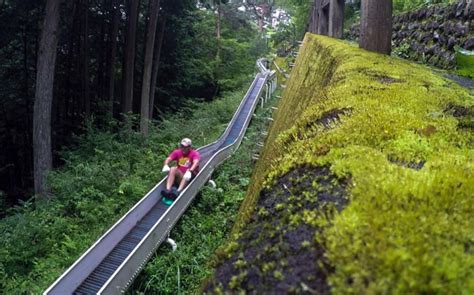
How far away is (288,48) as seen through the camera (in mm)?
36594

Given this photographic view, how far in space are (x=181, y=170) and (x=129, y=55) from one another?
9771mm

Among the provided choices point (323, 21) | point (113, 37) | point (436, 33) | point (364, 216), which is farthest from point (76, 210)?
point (113, 37)

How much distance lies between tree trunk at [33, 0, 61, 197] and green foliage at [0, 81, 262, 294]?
2.12 ft

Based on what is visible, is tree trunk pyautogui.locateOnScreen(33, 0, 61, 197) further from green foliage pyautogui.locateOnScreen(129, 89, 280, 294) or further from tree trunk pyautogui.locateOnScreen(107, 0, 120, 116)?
tree trunk pyautogui.locateOnScreen(107, 0, 120, 116)

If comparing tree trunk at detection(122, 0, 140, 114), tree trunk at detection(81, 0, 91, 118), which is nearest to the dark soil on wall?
tree trunk at detection(122, 0, 140, 114)

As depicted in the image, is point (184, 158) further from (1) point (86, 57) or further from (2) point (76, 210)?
(1) point (86, 57)

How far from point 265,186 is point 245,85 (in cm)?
2659

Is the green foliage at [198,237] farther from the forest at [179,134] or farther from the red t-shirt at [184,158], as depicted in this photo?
the red t-shirt at [184,158]

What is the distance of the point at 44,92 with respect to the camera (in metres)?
11.9

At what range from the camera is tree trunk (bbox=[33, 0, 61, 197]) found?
1173 cm

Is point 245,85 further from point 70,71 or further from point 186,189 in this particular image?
point 186,189

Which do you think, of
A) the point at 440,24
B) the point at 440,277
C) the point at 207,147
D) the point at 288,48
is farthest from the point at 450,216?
the point at 288,48

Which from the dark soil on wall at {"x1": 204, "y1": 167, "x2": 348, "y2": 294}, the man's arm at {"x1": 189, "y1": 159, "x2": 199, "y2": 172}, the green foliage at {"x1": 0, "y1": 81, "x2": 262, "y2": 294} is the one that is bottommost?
the green foliage at {"x1": 0, "y1": 81, "x2": 262, "y2": 294}

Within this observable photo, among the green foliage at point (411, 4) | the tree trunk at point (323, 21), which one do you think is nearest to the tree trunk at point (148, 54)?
the tree trunk at point (323, 21)
